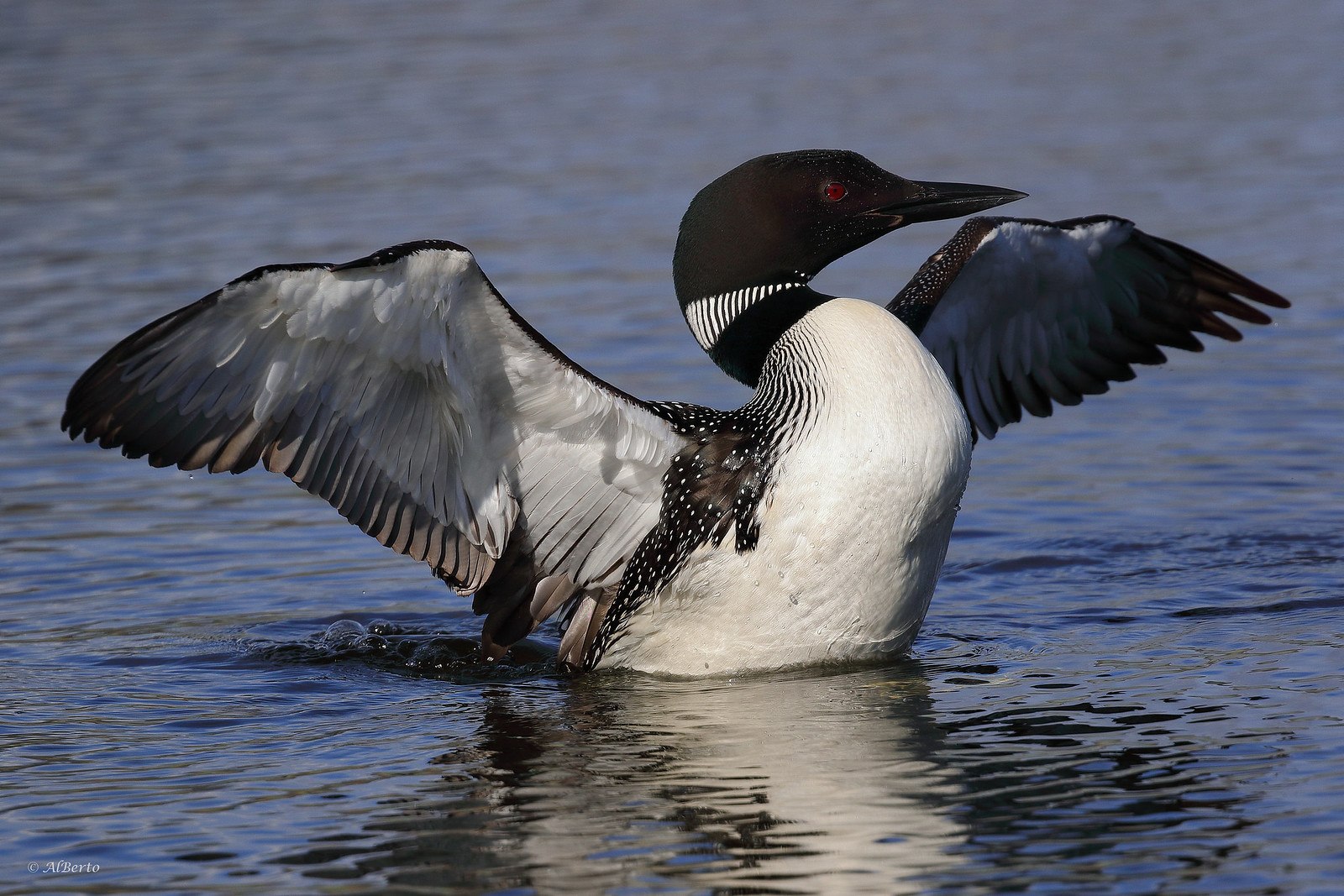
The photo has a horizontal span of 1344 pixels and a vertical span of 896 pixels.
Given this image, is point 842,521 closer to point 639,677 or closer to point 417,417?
point 639,677

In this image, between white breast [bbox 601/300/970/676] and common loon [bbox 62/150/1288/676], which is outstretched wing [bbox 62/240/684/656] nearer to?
common loon [bbox 62/150/1288/676]

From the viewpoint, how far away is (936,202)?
6.27 metres

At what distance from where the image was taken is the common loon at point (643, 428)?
565 centimetres

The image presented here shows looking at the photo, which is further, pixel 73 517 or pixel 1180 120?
pixel 1180 120

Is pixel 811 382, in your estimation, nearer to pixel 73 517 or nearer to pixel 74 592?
pixel 74 592

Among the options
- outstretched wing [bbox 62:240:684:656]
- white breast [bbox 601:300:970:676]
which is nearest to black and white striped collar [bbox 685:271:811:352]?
white breast [bbox 601:300:970:676]

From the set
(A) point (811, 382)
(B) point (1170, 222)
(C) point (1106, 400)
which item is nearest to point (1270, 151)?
(B) point (1170, 222)

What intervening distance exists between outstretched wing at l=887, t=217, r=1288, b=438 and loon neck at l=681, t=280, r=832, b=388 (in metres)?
0.68

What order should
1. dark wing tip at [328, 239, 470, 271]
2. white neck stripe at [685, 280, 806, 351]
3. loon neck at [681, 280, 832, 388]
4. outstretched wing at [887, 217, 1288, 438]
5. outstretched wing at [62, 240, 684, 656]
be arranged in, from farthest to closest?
outstretched wing at [887, 217, 1288, 438] < white neck stripe at [685, 280, 806, 351] < loon neck at [681, 280, 832, 388] < outstretched wing at [62, 240, 684, 656] < dark wing tip at [328, 239, 470, 271]

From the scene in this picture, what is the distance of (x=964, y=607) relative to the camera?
6.84m

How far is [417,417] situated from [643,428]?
0.73 metres

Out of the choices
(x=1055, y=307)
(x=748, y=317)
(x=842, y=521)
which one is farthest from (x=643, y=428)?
(x=1055, y=307)

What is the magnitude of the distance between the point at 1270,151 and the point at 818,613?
9.04 m

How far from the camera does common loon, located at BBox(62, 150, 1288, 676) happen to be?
5648 millimetres
